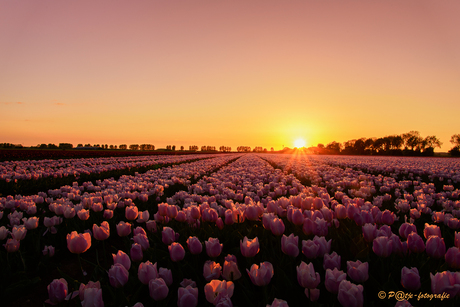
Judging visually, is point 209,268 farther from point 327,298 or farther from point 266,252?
point 327,298

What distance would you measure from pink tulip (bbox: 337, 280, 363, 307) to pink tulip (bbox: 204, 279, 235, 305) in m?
0.61

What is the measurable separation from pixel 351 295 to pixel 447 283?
56 cm

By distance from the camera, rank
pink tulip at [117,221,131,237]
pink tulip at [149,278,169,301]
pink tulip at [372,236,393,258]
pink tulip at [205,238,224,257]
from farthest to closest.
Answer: pink tulip at [117,221,131,237]
pink tulip at [205,238,224,257]
pink tulip at [372,236,393,258]
pink tulip at [149,278,169,301]

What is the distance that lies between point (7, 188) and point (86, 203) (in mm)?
5004

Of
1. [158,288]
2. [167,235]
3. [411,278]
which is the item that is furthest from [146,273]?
[411,278]

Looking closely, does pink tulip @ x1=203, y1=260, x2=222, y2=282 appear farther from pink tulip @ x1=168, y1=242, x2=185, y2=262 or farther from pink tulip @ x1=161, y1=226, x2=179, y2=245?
pink tulip @ x1=161, y1=226, x2=179, y2=245

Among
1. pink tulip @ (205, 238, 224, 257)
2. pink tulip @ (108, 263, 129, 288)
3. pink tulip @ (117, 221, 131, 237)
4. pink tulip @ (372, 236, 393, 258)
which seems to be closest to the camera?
pink tulip @ (108, 263, 129, 288)

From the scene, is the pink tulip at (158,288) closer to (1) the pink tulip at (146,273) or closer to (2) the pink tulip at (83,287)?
(1) the pink tulip at (146,273)

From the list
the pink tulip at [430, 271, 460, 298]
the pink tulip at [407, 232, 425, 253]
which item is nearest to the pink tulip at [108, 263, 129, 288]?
the pink tulip at [430, 271, 460, 298]

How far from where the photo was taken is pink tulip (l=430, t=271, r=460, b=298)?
1323mm

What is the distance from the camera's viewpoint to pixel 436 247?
1.82 metres

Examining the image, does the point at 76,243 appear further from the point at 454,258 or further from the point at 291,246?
the point at 454,258

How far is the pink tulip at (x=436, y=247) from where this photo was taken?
1.81 metres

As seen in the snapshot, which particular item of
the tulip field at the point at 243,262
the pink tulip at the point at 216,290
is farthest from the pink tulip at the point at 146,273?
the pink tulip at the point at 216,290
